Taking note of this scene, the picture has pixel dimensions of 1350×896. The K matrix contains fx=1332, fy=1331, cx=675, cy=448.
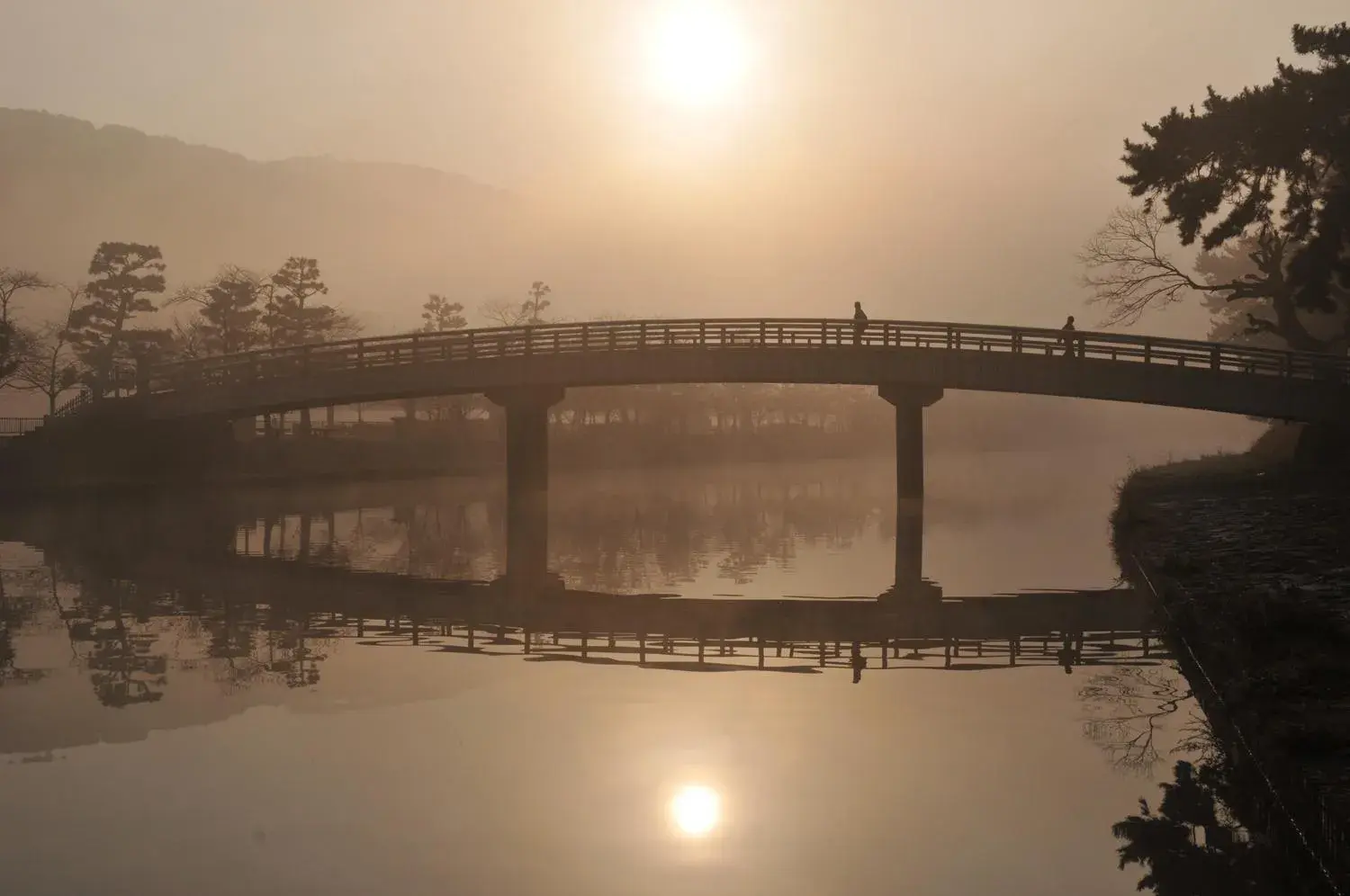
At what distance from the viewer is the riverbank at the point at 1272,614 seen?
36.1 ft

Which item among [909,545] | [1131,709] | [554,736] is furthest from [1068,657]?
[909,545]

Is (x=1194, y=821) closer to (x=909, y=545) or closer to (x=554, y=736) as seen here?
(x=554, y=736)

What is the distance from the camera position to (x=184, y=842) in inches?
435

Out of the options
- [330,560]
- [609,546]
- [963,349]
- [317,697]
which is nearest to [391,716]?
[317,697]

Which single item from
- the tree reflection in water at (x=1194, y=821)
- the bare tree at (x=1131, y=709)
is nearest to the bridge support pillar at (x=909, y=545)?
the bare tree at (x=1131, y=709)

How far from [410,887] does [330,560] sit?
1008 inches

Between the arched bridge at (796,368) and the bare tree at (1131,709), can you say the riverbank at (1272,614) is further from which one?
the arched bridge at (796,368)

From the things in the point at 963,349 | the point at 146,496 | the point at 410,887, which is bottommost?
the point at 410,887

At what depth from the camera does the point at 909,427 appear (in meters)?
52.2

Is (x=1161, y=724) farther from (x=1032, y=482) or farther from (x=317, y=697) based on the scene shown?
(x=1032, y=482)

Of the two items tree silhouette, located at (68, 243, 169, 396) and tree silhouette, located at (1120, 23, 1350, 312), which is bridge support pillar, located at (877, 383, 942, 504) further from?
tree silhouette, located at (68, 243, 169, 396)

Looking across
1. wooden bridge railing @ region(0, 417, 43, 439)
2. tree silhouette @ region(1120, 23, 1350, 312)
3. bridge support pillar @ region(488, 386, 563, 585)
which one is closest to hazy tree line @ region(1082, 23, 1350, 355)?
tree silhouette @ region(1120, 23, 1350, 312)

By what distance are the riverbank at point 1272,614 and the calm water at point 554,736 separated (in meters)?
1.01

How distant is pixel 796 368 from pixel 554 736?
3587 cm
